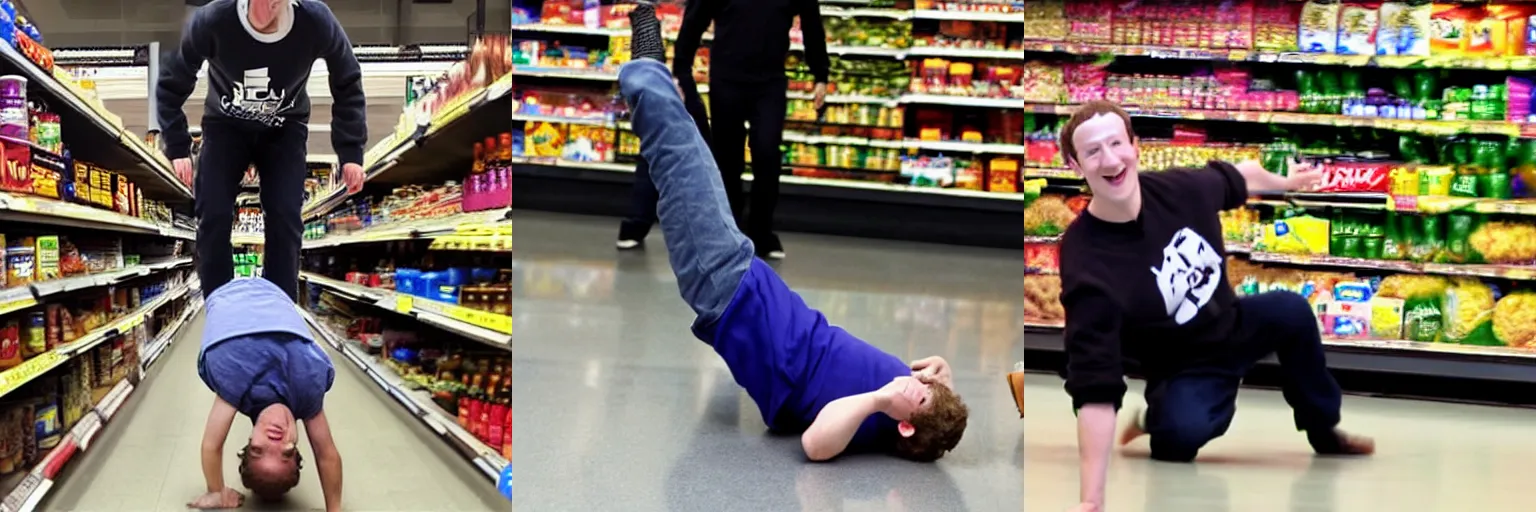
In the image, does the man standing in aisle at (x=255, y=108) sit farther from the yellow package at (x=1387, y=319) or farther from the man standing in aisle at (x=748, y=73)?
the man standing in aisle at (x=748, y=73)

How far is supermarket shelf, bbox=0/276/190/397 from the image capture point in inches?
79.1

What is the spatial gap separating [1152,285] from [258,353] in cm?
131

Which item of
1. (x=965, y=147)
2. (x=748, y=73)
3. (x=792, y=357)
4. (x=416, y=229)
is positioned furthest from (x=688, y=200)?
(x=965, y=147)

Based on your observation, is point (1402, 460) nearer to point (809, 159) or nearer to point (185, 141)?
point (185, 141)

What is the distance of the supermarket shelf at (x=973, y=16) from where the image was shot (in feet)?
21.4

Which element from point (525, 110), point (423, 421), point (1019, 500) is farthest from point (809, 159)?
point (423, 421)

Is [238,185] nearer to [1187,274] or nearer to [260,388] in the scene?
[260,388]

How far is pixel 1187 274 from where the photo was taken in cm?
165

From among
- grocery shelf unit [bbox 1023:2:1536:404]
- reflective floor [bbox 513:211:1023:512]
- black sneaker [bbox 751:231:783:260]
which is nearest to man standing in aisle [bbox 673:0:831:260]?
black sneaker [bbox 751:231:783:260]

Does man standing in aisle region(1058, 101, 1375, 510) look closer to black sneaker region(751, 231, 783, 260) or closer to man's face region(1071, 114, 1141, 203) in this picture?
man's face region(1071, 114, 1141, 203)

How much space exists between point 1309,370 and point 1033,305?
1.38 ft

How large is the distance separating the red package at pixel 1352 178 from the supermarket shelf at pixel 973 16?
447cm

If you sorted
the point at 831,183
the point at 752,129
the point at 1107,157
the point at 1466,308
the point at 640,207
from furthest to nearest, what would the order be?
1. the point at 831,183
2. the point at 640,207
3. the point at 752,129
4. the point at 1466,308
5. the point at 1107,157

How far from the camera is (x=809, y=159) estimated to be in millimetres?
6906
